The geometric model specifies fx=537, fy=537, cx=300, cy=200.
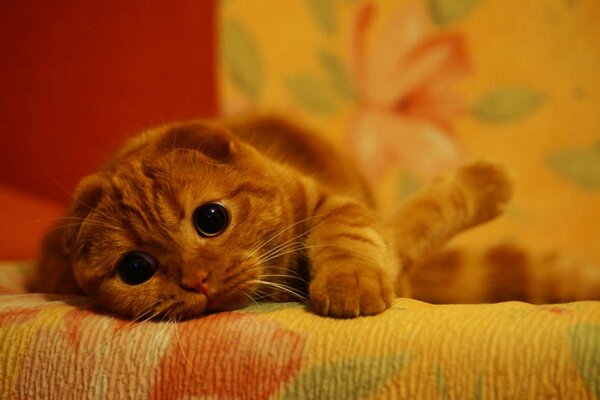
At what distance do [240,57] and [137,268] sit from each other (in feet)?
4.07

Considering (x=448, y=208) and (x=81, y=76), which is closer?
(x=448, y=208)

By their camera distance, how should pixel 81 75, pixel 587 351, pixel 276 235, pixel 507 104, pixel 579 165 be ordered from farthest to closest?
pixel 81 75
pixel 507 104
pixel 579 165
pixel 276 235
pixel 587 351

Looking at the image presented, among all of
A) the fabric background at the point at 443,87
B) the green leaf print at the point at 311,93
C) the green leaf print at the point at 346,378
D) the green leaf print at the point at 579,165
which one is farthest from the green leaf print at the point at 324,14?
the green leaf print at the point at 346,378

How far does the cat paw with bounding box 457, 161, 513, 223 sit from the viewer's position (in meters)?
1.27

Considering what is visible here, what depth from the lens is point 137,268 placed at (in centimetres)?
97

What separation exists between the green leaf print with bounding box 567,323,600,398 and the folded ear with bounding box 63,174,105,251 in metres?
0.83

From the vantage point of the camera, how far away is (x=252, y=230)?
3.27ft

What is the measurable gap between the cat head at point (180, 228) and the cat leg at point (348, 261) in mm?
95

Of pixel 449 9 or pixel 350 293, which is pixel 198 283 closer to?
pixel 350 293

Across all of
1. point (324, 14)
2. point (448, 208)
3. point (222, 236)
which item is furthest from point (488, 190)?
point (324, 14)

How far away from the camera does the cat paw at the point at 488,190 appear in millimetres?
1268

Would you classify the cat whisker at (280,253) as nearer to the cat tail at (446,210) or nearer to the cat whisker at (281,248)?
the cat whisker at (281,248)

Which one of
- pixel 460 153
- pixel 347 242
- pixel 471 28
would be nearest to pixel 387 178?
pixel 460 153

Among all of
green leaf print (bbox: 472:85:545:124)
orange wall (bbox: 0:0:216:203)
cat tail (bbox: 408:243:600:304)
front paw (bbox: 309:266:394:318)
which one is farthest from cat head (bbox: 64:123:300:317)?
green leaf print (bbox: 472:85:545:124)
